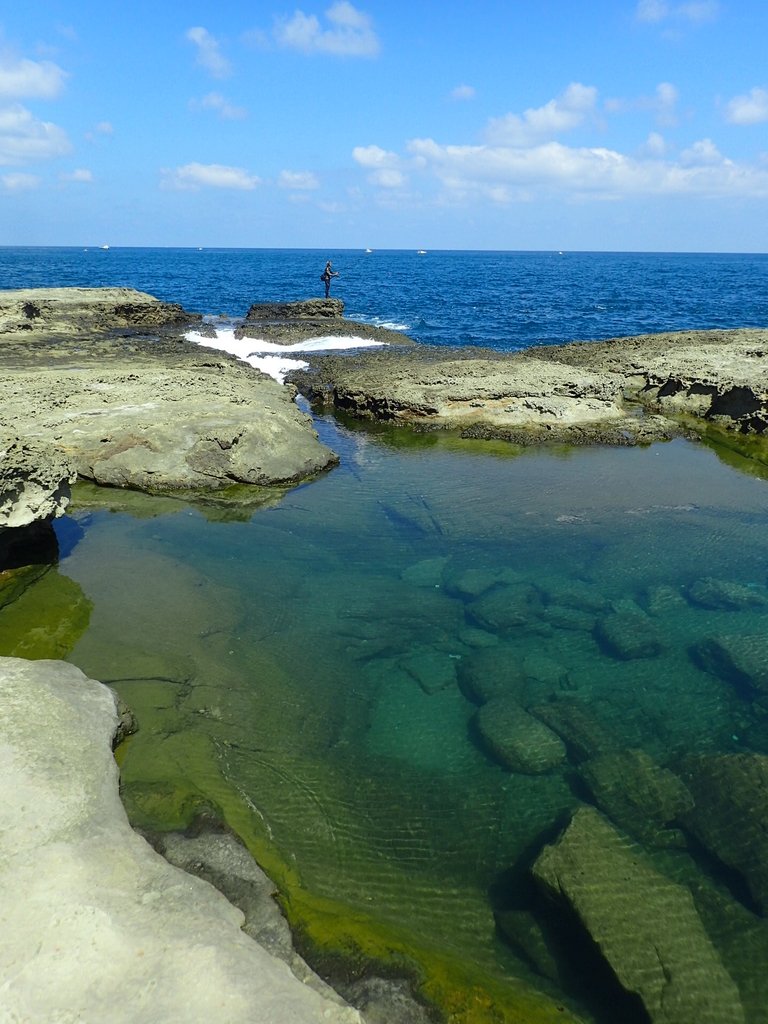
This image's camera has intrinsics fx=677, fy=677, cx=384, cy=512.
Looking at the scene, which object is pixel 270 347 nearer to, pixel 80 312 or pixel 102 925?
pixel 80 312

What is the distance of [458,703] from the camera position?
7.60 meters

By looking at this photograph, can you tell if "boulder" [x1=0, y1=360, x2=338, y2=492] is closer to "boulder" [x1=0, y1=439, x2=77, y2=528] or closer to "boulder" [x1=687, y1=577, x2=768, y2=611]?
"boulder" [x1=0, y1=439, x2=77, y2=528]

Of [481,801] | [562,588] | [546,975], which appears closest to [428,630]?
[562,588]

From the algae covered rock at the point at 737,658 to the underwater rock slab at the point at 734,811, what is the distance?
158 centimetres

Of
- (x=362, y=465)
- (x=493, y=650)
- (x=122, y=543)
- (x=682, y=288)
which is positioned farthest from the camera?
(x=682, y=288)

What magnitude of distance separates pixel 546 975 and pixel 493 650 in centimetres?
401

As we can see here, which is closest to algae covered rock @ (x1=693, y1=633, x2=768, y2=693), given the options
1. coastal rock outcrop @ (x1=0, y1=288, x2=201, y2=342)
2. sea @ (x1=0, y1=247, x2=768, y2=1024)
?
sea @ (x1=0, y1=247, x2=768, y2=1024)

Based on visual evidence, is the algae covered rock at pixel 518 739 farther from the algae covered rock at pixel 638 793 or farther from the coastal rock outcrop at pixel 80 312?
the coastal rock outcrop at pixel 80 312

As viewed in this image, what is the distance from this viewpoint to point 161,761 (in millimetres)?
6398

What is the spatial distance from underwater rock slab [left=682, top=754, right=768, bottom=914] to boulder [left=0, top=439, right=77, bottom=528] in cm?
852

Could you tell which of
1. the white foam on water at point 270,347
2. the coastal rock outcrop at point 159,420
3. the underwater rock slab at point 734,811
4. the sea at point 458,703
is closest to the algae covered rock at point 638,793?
the sea at point 458,703

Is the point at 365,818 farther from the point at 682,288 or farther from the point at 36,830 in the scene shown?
the point at 682,288

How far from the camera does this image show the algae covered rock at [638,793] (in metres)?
5.86

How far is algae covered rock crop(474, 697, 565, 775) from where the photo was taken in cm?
662
